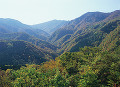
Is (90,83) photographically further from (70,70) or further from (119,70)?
(70,70)

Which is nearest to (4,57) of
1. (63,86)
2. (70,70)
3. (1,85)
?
(1,85)

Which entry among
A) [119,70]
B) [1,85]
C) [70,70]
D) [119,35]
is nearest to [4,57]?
[1,85]

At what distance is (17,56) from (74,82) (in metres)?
176

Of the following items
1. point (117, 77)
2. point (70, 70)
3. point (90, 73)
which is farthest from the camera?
point (70, 70)

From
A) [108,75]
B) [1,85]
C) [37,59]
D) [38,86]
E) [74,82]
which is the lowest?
[37,59]

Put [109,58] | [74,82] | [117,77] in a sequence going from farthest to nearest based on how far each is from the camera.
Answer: [109,58] → [74,82] → [117,77]

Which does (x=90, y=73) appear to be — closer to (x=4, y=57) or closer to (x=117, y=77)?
(x=117, y=77)

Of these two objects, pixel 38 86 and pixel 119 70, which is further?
pixel 38 86

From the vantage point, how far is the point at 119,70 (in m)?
37.6

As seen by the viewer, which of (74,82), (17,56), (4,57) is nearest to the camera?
(74,82)

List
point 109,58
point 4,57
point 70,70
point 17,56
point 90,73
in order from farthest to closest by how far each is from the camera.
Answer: point 17,56 < point 4,57 < point 70,70 < point 109,58 < point 90,73

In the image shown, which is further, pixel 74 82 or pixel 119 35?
pixel 119 35

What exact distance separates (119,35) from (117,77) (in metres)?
181

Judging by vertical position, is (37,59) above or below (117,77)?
below
